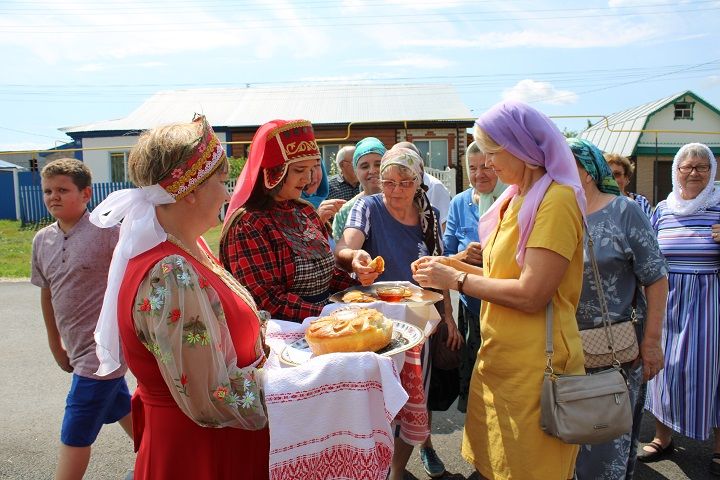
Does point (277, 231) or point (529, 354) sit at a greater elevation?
point (277, 231)

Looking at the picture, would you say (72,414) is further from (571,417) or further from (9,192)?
(9,192)

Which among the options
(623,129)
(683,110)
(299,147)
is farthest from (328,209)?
(683,110)

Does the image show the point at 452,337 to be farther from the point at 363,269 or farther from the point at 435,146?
the point at 435,146

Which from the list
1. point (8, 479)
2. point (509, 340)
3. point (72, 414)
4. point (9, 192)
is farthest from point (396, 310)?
point (9, 192)

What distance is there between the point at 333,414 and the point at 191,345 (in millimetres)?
479

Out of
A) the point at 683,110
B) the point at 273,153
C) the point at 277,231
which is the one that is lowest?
the point at 277,231

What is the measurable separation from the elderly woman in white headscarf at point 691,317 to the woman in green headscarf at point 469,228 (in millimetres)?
1342

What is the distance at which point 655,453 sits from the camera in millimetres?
3648

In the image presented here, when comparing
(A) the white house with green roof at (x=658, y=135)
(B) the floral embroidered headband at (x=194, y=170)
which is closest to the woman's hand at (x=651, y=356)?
(B) the floral embroidered headband at (x=194, y=170)

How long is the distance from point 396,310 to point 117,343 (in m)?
1.30

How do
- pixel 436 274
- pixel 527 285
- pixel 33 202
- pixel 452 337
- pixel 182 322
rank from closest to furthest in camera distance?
pixel 182 322 < pixel 527 285 < pixel 436 274 < pixel 452 337 < pixel 33 202

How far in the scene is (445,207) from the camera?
5.38 m

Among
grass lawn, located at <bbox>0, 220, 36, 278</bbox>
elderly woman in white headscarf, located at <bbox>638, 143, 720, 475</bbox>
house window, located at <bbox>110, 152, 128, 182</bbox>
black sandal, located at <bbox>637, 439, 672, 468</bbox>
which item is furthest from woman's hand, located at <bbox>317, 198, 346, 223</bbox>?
house window, located at <bbox>110, 152, 128, 182</bbox>

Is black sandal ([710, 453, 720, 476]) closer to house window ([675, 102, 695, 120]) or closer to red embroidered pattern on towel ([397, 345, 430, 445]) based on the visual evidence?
red embroidered pattern on towel ([397, 345, 430, 445])
